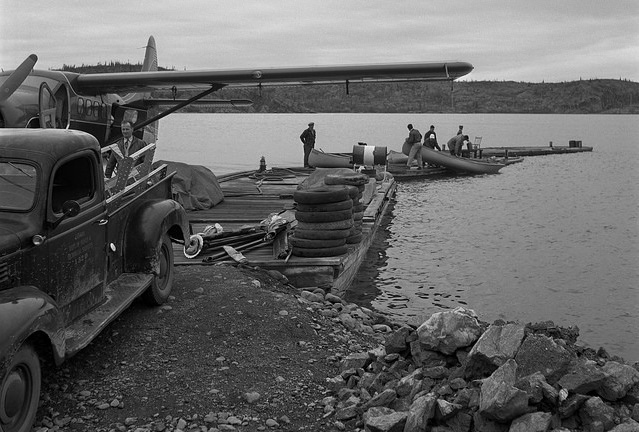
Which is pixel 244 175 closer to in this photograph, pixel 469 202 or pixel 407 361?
pixel 469 202

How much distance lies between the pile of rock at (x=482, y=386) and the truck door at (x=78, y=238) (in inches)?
86.8

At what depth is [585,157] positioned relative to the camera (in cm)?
5128

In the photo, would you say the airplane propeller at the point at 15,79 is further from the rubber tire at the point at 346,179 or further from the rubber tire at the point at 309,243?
the rubber tire at the point at 346,179

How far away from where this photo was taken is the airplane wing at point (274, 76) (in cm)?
1181

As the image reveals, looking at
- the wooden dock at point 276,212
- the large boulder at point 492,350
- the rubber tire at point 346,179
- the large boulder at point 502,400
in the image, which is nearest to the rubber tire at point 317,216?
the wooden dock at point 276,212

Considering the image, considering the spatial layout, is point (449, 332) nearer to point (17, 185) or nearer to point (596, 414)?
point (596, 414)

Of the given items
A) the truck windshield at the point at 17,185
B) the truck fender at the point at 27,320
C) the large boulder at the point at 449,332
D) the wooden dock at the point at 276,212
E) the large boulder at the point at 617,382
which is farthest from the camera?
the wooden dock at the point at 276,212

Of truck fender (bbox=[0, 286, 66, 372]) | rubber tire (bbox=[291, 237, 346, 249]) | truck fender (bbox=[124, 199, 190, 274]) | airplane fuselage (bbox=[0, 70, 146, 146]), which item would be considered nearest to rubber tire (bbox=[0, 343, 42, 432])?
truck fender (bbox=[0, 286, 66, 372])

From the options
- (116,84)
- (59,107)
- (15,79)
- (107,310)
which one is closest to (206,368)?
(107,310)

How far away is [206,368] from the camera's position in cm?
619

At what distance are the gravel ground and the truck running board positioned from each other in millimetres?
465

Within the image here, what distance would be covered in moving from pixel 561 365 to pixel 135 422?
317 cm

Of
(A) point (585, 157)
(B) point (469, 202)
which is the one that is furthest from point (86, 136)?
(A) point (585, 157)

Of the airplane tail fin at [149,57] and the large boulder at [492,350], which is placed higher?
the airplane tail fin at [149,57]
